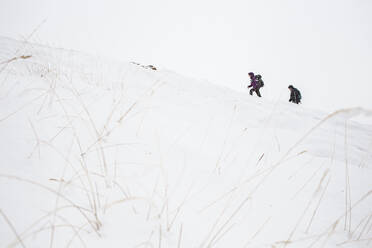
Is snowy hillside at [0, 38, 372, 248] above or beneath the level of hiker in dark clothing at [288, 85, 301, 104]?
beneath

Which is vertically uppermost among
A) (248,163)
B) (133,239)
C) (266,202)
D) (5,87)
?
(5,87)

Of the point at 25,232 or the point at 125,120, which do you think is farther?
the point at 125,120

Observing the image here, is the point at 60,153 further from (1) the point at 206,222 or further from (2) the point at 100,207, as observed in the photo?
(1) the point at 206,222

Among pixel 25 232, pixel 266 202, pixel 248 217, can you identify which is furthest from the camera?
pixel 266 202

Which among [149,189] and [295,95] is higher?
[295,95]

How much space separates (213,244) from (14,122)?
1117mm

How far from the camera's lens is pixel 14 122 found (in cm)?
98

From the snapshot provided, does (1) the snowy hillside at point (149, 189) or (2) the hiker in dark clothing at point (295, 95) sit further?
(2) the hiker in dark clothing at point (295, 95)

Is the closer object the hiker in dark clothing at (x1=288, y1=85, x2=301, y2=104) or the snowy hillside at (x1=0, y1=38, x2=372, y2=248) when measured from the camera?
the snowy hillside at (x1=0, y1=38, x2=372, y2=248)

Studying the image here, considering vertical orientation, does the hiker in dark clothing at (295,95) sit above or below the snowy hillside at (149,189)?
above

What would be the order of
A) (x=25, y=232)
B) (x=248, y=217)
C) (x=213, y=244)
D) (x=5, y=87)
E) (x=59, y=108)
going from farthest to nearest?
1. (x=5, y=87)
2. (x=59, y=108)
3. (x=248, y=217)
4. (x=213, y=244)
5. (x=25, y=232)

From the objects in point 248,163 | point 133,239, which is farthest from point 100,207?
point 248,163

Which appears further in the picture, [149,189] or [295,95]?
[295,95]

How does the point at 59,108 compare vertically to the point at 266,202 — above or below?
above
